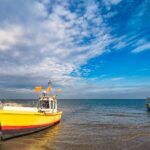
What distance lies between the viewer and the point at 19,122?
18281mm

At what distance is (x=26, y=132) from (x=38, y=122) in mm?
1771

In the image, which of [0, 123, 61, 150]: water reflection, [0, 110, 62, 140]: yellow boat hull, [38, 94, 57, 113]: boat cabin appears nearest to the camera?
[0, 123, 61, 150]: water reflection

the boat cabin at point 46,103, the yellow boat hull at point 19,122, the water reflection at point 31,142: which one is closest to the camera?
the water reflection at point 31,142

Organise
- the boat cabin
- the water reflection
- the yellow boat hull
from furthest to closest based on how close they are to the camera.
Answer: the boat cabin, the yellow boat hull, the water reflection

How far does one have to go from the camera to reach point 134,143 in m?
18.1

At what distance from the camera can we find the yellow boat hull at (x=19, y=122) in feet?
56.2

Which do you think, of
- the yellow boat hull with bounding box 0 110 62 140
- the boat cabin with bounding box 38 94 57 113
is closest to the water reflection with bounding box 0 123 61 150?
the yellow boat hull with bounding box 0 110 62 140

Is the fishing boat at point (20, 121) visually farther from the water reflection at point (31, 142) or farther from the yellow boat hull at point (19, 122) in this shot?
the water reflection at point (31, 142)

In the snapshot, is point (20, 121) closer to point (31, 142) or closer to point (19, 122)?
point (19, 122)

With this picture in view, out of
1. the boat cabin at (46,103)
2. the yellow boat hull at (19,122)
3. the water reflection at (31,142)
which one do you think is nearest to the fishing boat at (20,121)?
the yellow boat hull at (19,122)

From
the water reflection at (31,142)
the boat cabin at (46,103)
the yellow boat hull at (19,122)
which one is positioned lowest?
the water reflection at (31,142)

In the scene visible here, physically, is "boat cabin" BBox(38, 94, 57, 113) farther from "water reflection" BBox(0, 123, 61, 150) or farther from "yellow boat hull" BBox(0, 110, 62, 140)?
"water reflection" BBox(0, 123, 61, 150)

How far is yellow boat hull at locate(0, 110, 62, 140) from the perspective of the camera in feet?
56.2

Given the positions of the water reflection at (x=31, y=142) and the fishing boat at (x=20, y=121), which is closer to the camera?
the water reflection at (x=31, y=142)
